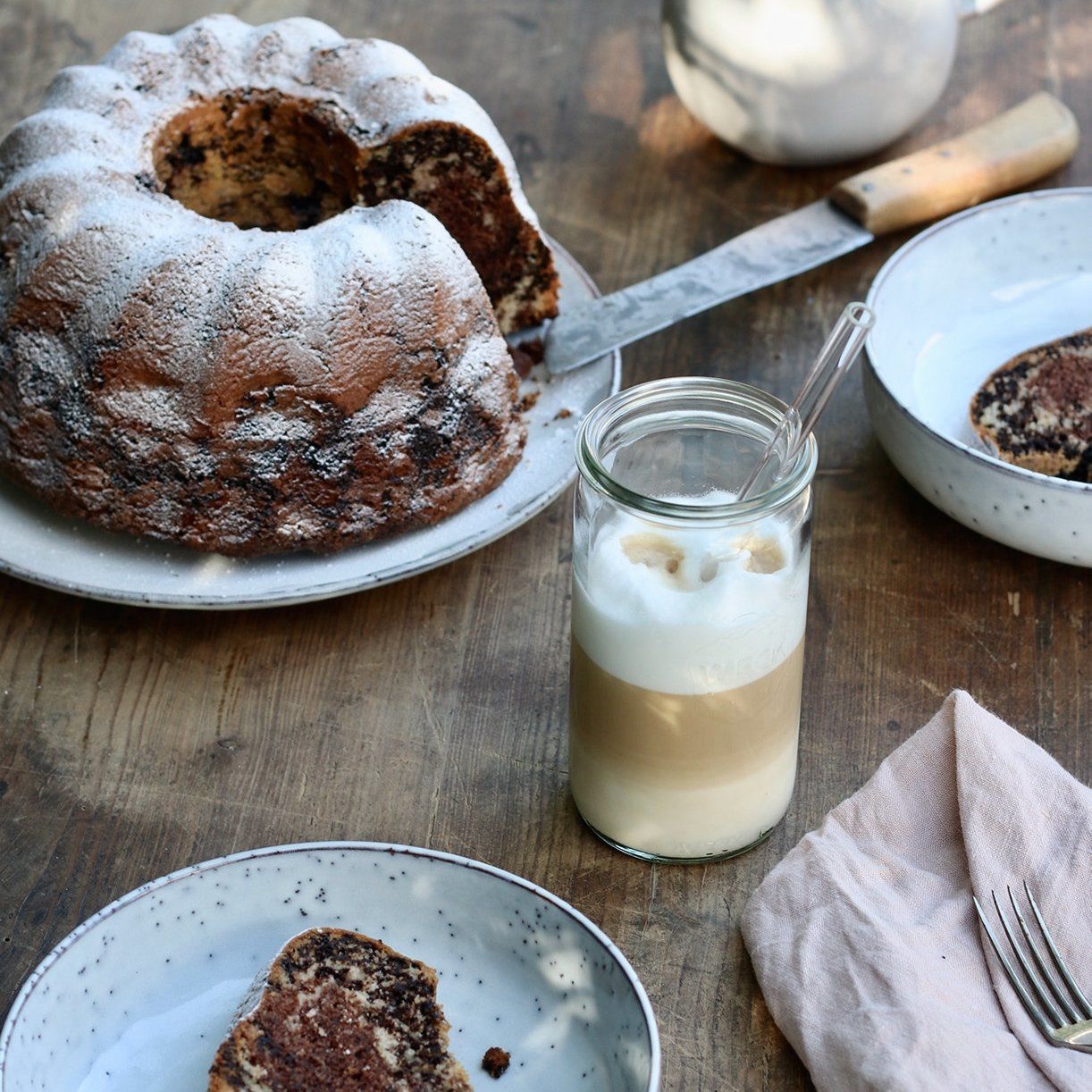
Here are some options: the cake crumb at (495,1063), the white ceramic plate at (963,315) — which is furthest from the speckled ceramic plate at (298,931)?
the white ceramic plate at (963,315)

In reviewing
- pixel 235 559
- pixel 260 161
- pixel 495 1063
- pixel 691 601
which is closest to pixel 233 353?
pixel 235 559

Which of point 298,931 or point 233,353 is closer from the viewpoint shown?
point 298,931

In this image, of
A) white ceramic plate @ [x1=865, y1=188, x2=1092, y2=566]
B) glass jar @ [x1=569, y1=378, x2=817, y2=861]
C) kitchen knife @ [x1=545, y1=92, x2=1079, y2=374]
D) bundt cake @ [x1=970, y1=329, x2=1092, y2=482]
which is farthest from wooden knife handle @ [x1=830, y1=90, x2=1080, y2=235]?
glass jar @ [x1=569, y1=378, x2=817, y2=861]

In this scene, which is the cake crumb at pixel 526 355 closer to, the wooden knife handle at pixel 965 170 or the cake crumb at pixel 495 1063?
the wooden knife handle at pixel 965 170

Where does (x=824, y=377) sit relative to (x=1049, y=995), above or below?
above

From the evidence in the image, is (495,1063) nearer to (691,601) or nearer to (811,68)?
(691,601)

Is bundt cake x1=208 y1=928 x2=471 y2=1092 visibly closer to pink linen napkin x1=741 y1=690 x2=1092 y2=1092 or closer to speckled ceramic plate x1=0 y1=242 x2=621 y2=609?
pink linen napkin x1=741 y1=690 x2=1092 y2=1092

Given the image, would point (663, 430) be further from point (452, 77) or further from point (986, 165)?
point (452, 77)
